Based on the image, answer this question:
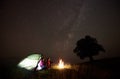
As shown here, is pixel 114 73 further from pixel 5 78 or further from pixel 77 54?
pixel 77 54

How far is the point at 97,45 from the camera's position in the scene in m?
26.1

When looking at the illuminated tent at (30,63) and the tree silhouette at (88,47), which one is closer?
the illuminated tent at (30,63)

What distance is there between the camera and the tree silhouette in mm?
26047

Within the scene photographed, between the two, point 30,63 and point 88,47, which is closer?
point 30,63

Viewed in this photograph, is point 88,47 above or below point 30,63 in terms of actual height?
above

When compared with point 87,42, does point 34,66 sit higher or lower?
lower

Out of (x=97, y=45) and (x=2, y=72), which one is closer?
(x=2, y=72)

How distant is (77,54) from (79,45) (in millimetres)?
1383

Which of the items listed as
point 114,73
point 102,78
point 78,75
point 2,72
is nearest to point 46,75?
point 78,75

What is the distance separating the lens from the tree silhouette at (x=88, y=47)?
26.0 meters

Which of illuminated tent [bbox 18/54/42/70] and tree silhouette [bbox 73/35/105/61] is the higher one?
tree silhouette [bbox 73/35/105/61]

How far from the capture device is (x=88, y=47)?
26125mm

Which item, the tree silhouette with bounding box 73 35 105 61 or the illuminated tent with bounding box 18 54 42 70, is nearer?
the illuminated tent with bounding box 18 54 42 70

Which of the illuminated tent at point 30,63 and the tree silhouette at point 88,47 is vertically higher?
the tree silhouette at point 88,47
